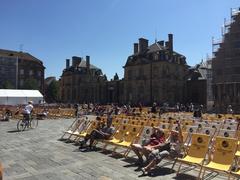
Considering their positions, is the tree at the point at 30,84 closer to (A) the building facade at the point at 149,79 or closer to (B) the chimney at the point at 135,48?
(A) the building facade at the point at 149,79

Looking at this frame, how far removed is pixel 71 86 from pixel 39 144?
84203mm

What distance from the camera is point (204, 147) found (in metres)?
8.86

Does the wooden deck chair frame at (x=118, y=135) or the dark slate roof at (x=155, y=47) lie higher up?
the dark slate roof at (x=155, y=47)

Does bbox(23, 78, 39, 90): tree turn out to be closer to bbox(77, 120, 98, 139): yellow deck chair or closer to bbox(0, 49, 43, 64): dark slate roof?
bbox(0, 49, 43, 64): dark slate roof

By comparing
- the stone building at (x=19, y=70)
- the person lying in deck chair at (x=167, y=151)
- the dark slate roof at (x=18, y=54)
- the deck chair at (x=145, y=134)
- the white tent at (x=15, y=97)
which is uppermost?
the dark slate roof at (x=18, y=54)

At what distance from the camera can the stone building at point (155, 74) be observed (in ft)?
233

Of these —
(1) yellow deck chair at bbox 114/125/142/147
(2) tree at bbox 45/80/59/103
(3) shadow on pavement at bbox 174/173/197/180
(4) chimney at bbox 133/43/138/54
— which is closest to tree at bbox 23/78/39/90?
(2) tree at bbox 45/80/59/103

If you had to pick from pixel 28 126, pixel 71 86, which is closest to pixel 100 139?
pixel 28 126

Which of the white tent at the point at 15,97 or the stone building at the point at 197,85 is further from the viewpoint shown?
the stone building at the point at 197,85

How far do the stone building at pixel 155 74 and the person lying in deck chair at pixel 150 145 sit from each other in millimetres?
60122

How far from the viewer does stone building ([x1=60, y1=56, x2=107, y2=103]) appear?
88.2 meters

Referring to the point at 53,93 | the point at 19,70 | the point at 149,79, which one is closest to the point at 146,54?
the point at 149,79

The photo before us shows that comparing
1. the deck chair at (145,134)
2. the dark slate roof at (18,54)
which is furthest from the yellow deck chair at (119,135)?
the dark slate roof at (18,54)

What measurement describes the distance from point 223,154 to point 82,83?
86442mm
